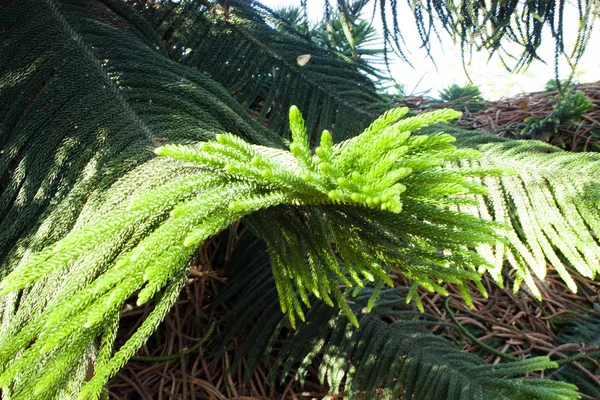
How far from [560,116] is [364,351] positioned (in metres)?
1.24

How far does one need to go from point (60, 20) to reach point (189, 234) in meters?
0.61

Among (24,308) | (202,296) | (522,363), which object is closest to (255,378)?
(202,296)

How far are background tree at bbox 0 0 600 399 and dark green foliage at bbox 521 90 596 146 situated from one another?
0.84m

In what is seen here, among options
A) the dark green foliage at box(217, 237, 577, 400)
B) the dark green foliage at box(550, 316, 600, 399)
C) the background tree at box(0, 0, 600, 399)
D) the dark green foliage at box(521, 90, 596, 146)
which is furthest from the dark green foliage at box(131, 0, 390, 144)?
the dark green foliage at box(521, 90, 596, 146)

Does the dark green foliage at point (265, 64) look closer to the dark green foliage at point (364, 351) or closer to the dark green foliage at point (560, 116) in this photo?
the dark green foliage at point (364, 351)

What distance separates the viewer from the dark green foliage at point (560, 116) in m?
1.68

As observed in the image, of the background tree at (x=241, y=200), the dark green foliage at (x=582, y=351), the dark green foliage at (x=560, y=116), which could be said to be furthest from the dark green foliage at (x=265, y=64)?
the dark green foliage at (x=560, y=116)

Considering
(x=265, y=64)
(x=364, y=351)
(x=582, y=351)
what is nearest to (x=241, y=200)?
(x=364, y=351)

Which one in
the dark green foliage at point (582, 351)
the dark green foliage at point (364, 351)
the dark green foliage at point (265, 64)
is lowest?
the dark green foliage at point (582, 351)

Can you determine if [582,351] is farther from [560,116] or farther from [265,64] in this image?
[265,64]

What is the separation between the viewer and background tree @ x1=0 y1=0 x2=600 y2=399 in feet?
1.22

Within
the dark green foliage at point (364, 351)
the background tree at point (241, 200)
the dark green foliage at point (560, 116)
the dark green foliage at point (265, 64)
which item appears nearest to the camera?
the background tree at point (241, 200)

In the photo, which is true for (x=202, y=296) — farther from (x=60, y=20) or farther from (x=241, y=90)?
(x=60, y=20)

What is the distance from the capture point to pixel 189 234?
0.35 meters
